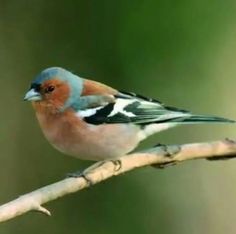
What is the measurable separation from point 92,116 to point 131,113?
0.18 metres

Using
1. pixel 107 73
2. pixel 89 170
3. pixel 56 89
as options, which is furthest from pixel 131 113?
pixel 107 73

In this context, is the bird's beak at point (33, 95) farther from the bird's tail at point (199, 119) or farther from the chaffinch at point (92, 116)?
the bird's tail at point (199, 119)

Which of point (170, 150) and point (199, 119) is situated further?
point (199, 119)

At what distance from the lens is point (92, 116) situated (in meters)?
3.59

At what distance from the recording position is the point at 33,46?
5141 mm

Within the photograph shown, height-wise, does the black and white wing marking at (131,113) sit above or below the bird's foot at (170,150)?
above

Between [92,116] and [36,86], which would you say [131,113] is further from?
[36,86]

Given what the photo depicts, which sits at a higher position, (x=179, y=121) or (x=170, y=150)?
(x=179, y=121)

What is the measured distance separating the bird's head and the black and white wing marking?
96 mm

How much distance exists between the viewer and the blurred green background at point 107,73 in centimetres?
505

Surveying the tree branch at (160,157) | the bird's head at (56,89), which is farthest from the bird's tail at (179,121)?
the bird's head at (56,89)

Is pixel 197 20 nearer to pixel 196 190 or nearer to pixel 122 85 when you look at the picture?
pixel 122 85

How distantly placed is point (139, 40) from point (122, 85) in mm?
314

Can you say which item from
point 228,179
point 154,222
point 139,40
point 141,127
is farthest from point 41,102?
point 228,179
